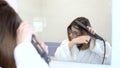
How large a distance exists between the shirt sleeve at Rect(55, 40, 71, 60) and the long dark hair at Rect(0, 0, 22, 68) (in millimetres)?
701

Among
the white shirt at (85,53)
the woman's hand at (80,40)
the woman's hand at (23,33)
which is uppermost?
the woman's hand at (23,33)

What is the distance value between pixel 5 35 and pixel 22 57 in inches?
3.4

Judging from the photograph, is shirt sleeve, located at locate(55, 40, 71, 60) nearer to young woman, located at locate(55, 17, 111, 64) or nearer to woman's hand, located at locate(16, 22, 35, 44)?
young woman, located at locate(55, 17, 111, 64)

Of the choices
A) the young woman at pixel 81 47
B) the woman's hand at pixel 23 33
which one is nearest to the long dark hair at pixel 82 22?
the young woman at pixel 81 47

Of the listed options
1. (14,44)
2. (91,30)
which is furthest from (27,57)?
(91,30)

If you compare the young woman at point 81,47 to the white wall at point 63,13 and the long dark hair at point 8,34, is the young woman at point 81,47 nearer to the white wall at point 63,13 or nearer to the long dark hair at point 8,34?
the white wall at point 63,13

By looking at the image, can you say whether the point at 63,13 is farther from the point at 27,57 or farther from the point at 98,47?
the point at 27,57

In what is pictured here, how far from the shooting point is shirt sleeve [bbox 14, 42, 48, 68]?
0.70m

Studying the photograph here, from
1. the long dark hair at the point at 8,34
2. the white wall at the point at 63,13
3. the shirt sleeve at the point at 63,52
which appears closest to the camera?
the long dark hair at the point at 8,34

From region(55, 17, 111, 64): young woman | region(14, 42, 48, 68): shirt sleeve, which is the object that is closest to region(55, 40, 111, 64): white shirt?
region(55, 17, 111, 64): young woman

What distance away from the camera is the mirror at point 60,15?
126 centimetres

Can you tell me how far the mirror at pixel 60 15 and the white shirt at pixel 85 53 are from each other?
0.12ft

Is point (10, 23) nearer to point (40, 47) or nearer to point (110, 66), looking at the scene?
point (40, 47)

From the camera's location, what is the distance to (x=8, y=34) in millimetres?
682
